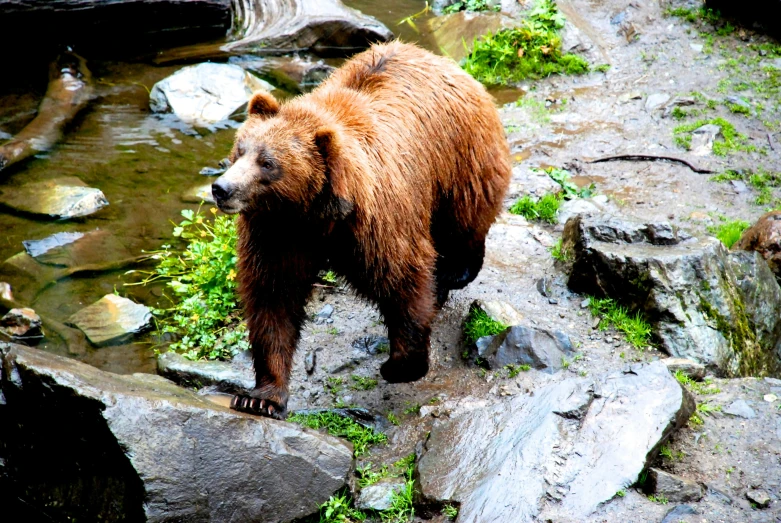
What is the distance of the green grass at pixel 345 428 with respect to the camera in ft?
15.9

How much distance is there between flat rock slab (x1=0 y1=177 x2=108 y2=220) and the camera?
25.9 feet

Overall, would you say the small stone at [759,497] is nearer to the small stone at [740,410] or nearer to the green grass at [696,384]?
the small stone at [740,410]

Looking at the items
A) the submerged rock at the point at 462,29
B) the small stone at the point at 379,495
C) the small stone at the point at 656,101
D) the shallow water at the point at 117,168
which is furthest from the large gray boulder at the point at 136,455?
the submerged rock at the point at 462,29

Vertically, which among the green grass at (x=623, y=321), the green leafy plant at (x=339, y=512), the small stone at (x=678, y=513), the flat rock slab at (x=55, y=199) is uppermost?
the small stone at (x=678, y=513)

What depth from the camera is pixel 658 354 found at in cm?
552

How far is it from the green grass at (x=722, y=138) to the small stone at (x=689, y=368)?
3825 millimetres

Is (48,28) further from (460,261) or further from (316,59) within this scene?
(460,261)

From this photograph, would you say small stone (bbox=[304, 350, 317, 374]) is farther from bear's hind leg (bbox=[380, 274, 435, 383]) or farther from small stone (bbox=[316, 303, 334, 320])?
bear's hind leg (bbox=[380, 274, 435, 383])

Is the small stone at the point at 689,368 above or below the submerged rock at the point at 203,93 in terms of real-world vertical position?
above

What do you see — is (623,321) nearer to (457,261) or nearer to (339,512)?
(457,261)

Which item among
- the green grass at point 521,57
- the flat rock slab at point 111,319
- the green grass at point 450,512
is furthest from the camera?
the green grass at point 521,57

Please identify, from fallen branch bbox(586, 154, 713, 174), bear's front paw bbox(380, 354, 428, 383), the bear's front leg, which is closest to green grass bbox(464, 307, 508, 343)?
bear's front paw bbox(380, 354, 428, 383)

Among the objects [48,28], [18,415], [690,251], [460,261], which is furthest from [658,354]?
[48,28]

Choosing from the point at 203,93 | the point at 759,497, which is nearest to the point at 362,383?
the point at 759,497
